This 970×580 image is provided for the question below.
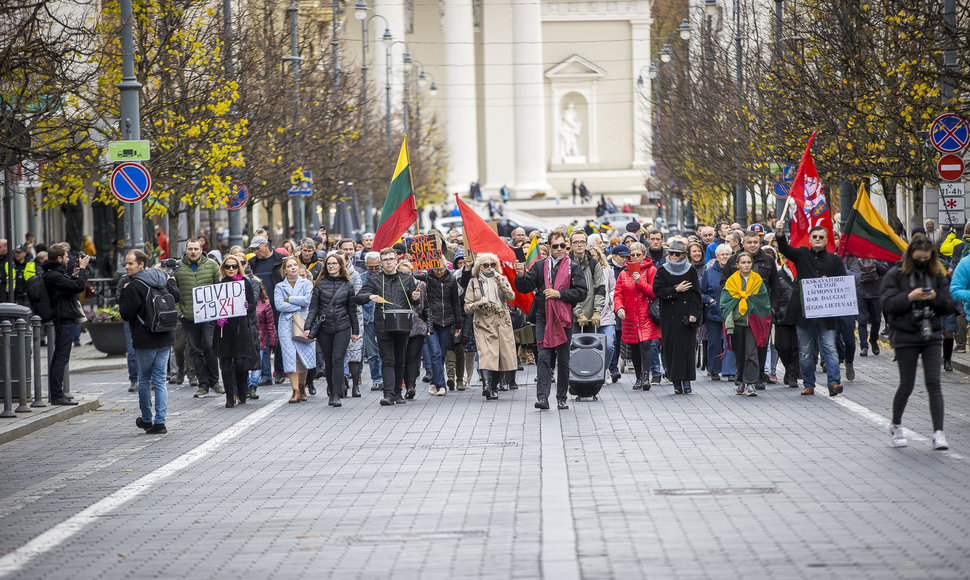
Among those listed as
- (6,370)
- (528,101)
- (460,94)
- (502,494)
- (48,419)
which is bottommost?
(48,419)

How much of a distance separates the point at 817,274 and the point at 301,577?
394 inches

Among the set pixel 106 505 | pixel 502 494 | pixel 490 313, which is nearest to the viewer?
pixel 502 494

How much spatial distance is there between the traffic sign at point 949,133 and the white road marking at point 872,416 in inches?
172

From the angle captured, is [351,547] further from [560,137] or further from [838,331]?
[560,137]

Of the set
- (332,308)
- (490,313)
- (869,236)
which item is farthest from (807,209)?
(332,308)

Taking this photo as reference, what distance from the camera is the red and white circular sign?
1925 centimetres

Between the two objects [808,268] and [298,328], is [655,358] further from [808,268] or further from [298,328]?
[298,328]

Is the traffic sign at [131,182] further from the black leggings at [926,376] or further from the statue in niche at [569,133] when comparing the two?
the statue in niche at [569,133]

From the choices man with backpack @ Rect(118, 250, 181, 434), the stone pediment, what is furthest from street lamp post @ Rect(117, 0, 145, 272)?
the stone pediment

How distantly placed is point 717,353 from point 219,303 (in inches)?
249

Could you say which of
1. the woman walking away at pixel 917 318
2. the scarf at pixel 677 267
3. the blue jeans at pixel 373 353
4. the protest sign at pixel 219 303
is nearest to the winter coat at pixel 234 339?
the protest sign at pixel 219 303

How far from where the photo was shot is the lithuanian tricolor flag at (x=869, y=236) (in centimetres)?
1627

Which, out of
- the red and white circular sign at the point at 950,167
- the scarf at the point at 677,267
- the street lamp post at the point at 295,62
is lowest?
the scarf at the point at 677,267

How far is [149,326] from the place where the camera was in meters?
14.0
